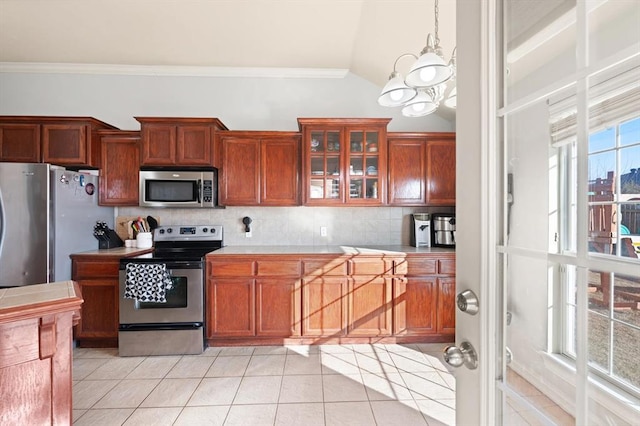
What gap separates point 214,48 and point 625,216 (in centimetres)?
353

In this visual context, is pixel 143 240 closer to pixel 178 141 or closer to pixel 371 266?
pixel 178 141

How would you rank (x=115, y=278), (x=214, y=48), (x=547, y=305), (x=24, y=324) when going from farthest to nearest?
(x=214, y=48) < (x=115, y=278) < (x=24, y=324) < (x=547, y=305)

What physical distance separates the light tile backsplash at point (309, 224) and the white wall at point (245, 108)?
0.01 metres

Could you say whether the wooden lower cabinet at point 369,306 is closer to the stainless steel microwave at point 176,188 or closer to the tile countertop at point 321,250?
the tile countertop at point 321,250

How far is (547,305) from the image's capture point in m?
0.57

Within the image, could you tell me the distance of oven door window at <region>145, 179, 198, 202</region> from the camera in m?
3.04

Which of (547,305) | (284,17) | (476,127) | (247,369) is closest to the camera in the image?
(547,305)

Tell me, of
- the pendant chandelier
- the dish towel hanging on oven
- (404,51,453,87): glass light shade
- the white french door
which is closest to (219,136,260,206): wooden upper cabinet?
the dish towel hanging on oven

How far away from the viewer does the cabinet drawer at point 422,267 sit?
2.83m

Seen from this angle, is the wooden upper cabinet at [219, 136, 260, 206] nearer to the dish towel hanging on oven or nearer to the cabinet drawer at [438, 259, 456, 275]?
the dish towel hanging on oven

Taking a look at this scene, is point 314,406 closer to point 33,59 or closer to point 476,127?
point 476,127

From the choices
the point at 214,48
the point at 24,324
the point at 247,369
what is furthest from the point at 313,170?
the point at 24,324

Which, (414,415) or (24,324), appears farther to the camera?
(414,415)

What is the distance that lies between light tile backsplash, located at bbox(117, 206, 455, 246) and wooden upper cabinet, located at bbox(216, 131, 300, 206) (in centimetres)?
28
